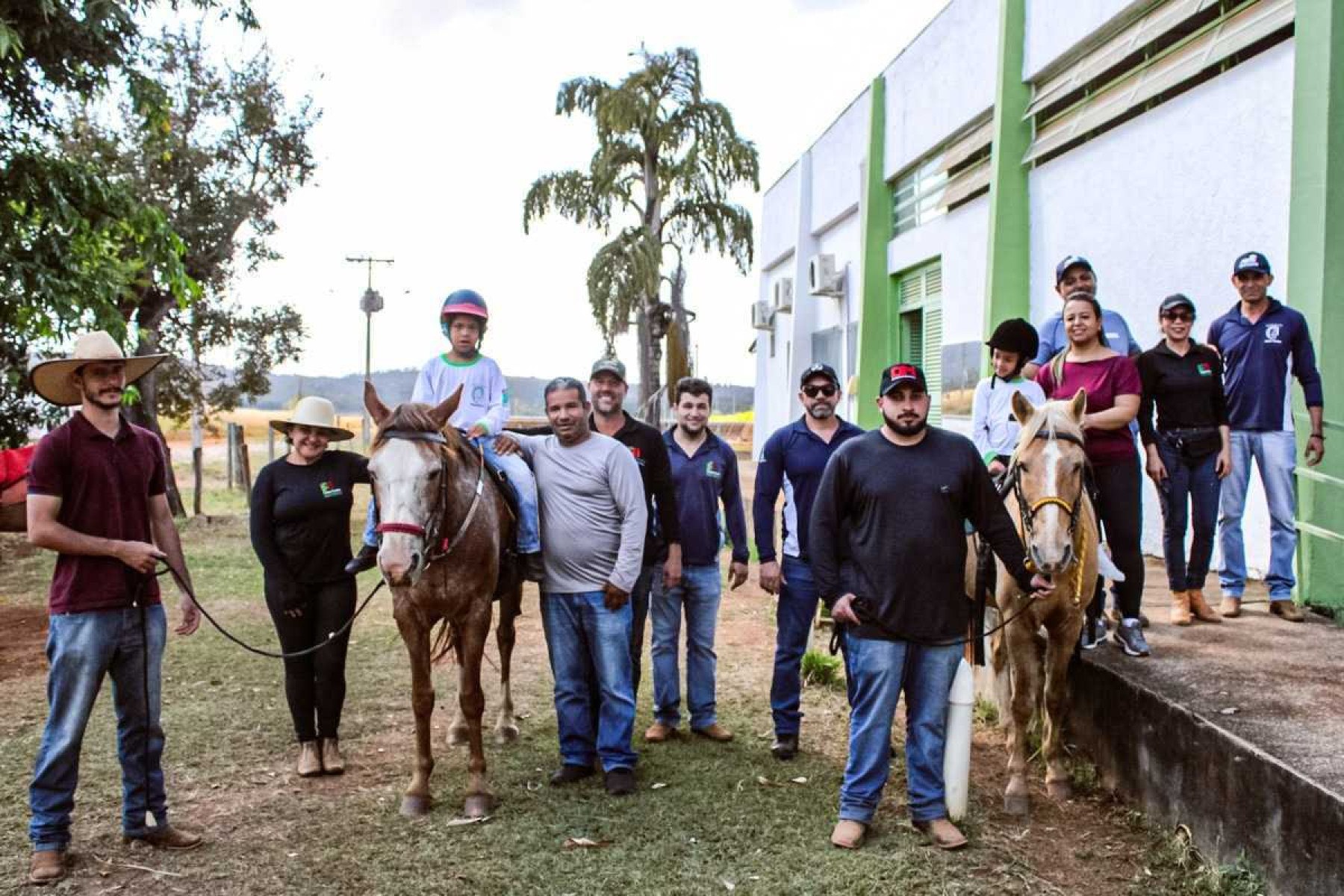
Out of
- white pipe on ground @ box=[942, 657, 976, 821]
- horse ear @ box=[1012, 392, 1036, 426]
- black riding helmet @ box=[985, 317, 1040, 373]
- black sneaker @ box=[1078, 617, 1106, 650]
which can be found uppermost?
black riding helmet @ box=[985, 317, 1040, 373]

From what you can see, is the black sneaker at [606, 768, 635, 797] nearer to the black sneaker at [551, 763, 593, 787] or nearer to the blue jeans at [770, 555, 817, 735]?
the black sneaker at [551, 763, 593, 787]

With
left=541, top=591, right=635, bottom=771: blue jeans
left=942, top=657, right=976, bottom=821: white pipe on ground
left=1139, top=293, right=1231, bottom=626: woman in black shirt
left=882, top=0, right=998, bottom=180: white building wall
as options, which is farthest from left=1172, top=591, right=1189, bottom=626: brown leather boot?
left=882, top=0, right=998, bottom=180: white building wall

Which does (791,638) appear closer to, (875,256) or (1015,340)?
(1015,340)

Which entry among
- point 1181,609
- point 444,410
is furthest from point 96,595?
point 1181,609

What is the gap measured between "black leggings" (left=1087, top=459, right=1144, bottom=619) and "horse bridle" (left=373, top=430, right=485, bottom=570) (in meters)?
3.14

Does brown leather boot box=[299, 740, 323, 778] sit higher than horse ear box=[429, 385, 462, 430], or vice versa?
horse ear box=[429, 385, 462, 430]

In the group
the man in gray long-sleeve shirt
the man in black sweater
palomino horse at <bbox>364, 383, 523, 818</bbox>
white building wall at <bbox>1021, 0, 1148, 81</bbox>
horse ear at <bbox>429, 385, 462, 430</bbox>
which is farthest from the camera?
white building wall at <bbox>1021, 0, 1148, 81</bbox>

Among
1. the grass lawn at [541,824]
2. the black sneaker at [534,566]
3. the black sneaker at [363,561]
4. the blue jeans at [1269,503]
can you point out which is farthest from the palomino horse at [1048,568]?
the black sneaker at [363,561]

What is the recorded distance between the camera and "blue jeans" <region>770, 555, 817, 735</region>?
18.6 ft

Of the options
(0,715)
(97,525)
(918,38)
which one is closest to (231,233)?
(918,38)

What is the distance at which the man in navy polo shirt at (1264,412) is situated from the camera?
602cm

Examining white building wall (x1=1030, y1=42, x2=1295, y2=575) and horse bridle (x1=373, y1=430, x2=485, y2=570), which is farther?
white building wall (x1=1030, y1=42, x2=1295, y2=575)

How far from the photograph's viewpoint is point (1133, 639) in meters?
5.41

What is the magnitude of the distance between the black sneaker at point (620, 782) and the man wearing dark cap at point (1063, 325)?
9.52 ft
